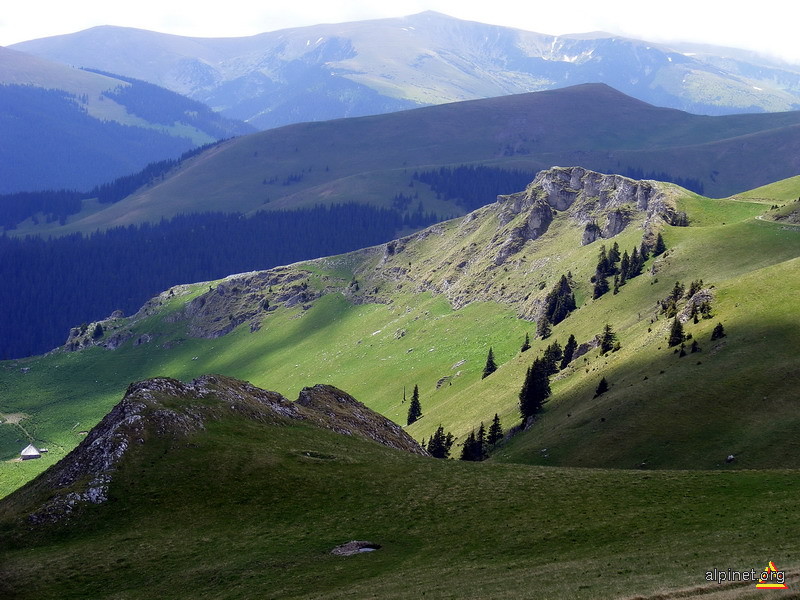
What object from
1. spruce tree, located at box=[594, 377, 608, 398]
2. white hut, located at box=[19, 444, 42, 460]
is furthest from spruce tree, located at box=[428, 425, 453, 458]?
white hut, located at box=[19, 444, 42, 460]

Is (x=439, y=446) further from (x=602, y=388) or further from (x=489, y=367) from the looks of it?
(x=489, y=367)

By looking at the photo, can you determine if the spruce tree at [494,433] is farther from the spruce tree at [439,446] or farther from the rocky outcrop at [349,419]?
the rocky outcrop at [349,419]

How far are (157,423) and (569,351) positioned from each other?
270 ft

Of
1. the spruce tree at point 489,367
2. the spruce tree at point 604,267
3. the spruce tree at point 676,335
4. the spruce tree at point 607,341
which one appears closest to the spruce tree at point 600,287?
the spruce tree at point 604,267

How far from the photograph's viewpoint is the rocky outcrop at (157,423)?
6066 cm

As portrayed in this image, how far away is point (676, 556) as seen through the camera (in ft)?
135

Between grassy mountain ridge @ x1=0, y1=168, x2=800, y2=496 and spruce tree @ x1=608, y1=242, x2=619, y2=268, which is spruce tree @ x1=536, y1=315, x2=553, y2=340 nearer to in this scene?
grassy mountain ridge @ x1=0, y1=168, x2=800, y2=496

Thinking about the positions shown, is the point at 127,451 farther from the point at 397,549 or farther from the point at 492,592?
the point at 492,592

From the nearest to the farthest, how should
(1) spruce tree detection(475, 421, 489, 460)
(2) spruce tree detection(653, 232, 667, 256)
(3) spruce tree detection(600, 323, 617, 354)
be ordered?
(1) spruce tree detection(475, 421, 489, 460), (3) spruce tree detection(600, 323, 617, 354), (2) spruce tree detection(653, 232, 667, 256)

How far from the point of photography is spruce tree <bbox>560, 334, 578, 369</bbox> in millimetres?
133750

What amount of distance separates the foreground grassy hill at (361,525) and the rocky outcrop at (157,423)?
0.29m

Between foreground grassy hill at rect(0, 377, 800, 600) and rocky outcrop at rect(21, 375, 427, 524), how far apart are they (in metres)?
0.29

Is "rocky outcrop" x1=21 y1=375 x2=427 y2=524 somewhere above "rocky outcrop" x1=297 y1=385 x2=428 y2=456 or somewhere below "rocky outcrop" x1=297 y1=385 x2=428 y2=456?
above

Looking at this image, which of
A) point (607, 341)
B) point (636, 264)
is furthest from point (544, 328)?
point (607, 341)
